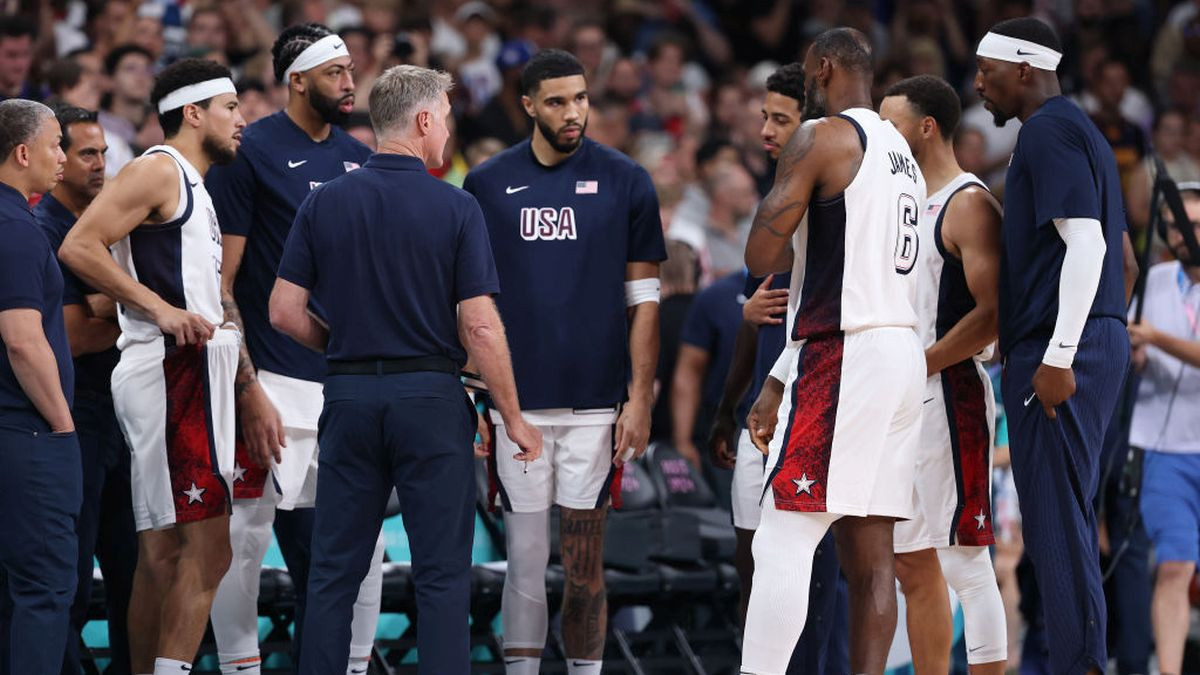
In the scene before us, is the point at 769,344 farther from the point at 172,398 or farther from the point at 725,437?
the point at 172,398

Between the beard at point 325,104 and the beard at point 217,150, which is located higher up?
the beard at point 325,104

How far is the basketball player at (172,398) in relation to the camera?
6680 millimetres

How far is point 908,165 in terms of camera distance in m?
6.17

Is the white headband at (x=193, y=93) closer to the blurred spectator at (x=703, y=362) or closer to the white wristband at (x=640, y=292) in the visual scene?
the white wristband at (x=640, y=292)

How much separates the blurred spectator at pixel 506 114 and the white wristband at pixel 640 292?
5.16 m

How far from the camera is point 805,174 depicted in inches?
234

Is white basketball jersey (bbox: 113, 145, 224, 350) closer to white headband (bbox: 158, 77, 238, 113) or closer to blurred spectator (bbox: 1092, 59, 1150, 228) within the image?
white headband (bbox: 158, 77, 238, 113)

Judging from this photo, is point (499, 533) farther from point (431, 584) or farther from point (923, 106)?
point (923, 106)

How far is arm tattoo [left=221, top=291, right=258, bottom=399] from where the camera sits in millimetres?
6965

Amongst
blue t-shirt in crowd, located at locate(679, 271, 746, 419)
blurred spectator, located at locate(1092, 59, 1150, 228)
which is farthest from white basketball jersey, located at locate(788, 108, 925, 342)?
blurred spectator, located at locate(1092, 59, 1150, 228)

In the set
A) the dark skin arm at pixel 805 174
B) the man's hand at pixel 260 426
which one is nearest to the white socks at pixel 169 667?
the man's hand at pixel 260 426

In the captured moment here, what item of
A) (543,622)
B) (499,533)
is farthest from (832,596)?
(499,533)

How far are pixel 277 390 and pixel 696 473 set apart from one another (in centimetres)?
325

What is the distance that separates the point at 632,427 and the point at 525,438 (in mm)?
1003
